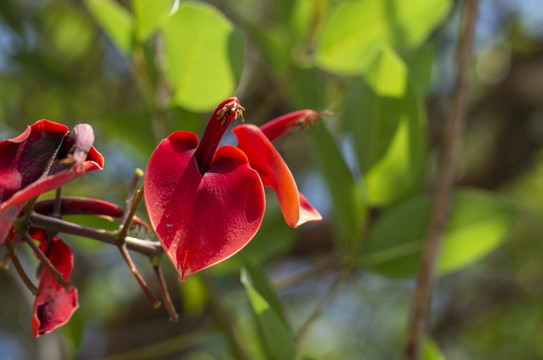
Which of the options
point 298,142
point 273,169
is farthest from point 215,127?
point 298,142

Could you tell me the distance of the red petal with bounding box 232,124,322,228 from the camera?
1.05 ft

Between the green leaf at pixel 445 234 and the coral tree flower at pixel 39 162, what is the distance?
0.41 m

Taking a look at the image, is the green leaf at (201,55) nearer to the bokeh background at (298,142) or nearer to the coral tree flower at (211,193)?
the bokeh background at (298,142)

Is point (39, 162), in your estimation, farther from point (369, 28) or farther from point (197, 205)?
point (369, 28)

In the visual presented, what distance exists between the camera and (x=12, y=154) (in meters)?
0.30

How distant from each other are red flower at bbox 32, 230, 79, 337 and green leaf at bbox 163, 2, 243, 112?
0.85ft

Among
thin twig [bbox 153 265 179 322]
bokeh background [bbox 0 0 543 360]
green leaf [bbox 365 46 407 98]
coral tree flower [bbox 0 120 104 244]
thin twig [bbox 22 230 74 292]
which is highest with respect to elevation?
coral tree flower [bbox 0 120 104 244]

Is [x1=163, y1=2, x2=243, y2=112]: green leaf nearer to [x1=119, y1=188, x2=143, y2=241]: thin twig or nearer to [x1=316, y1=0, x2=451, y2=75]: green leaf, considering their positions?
[x1=316, y1=0, x2=451, y2=75]: green leaf

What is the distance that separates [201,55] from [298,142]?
765 mm

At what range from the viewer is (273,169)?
0.32 m

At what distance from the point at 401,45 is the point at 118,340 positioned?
3.31 feet

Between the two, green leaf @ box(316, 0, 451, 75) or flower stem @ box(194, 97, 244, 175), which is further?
green leaf @ box(316, 0, 451, 75)

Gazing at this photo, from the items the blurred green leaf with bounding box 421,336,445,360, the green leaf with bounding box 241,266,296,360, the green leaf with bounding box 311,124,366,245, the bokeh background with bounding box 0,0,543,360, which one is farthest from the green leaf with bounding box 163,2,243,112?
the blurred green leaf with bounding box 421,336,445,360

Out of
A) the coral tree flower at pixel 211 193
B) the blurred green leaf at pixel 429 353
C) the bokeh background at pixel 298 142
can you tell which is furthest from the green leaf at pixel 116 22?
the blurred green leaf at pixel 429 353
